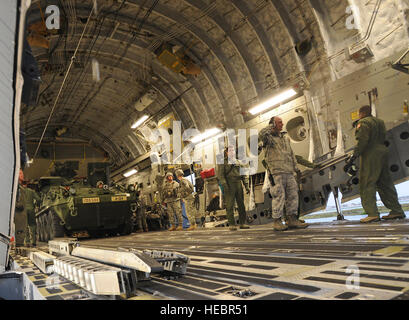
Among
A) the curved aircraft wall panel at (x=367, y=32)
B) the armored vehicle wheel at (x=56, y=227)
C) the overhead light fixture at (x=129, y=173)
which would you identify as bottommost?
the armored vehicle wheel at (x=56, y=227)

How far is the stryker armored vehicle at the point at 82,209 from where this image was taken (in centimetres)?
928

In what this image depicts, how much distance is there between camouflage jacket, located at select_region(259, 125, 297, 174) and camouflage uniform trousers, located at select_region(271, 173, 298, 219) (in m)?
0.12

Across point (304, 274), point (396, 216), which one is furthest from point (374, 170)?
point (304, 274)

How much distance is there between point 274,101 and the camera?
9078 mm

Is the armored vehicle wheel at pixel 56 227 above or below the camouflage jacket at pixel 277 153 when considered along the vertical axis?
below

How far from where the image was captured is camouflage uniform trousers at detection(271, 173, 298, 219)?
5.38 meters

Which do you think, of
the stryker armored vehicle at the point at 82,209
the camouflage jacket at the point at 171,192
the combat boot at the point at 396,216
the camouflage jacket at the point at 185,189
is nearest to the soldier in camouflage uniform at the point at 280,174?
the combat boot at the point at 396,216

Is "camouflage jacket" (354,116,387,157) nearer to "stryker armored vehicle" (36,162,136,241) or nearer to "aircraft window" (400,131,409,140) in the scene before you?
"aircraft window" (400,131,409,140)

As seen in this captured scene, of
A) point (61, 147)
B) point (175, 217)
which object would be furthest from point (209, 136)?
point (61, 147)

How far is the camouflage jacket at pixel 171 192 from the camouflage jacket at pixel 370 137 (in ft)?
20.1

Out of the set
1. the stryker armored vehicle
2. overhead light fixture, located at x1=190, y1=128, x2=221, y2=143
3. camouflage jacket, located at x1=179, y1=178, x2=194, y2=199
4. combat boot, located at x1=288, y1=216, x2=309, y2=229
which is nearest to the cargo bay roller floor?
combat boot, located at x1=288, y1=216, x2=309, y2=229

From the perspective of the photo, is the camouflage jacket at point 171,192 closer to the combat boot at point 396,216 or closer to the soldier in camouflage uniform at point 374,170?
the soldier in camouflage uniform at point 374,170

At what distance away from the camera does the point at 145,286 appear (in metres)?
2.12
